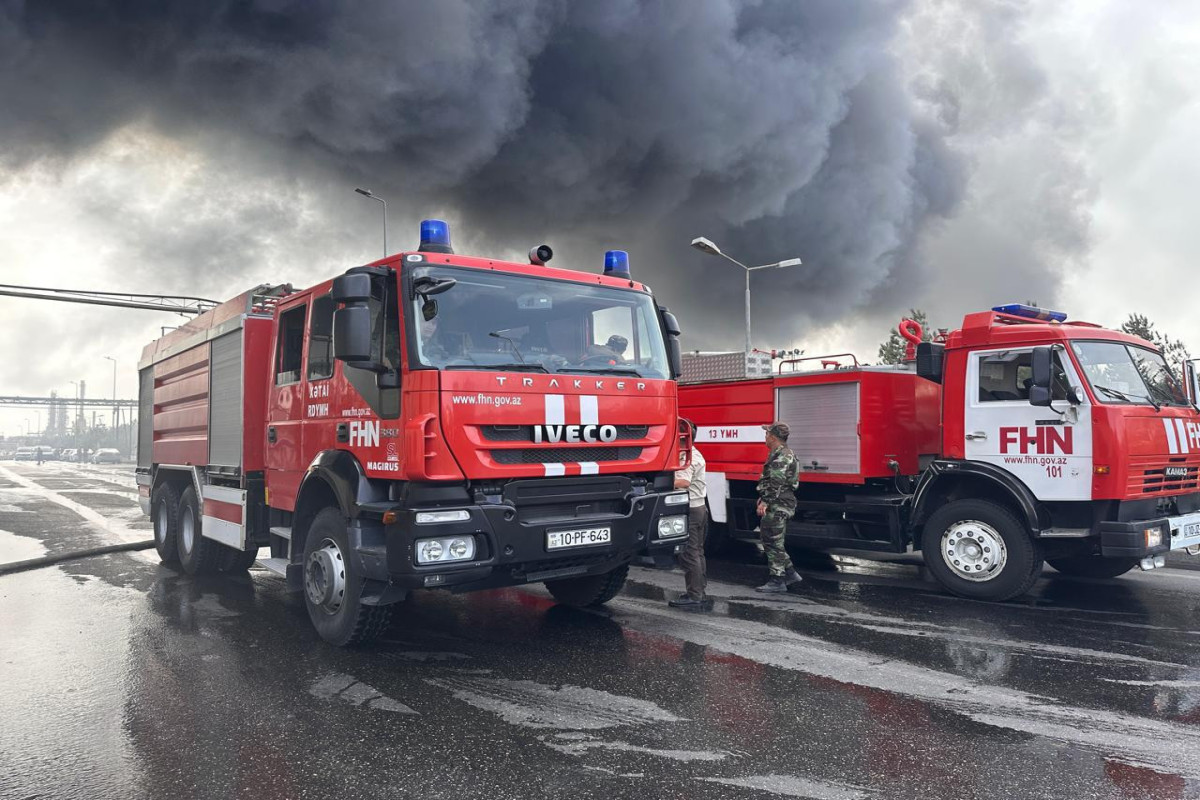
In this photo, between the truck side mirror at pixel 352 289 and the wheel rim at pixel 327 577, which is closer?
the truck side mirror at pixel 352 289

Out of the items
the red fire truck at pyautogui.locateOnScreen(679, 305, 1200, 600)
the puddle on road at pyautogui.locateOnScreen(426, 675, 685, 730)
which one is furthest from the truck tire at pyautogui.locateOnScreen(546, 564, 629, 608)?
the red fire truck at pyautogui.locateOnScreen(679, 305, 1200, 600)

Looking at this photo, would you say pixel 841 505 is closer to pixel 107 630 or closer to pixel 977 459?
pixel 977 459

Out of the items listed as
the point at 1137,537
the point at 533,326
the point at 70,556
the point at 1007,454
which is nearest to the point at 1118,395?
the point at 1007,454

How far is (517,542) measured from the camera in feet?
15.9

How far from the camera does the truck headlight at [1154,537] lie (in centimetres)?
638

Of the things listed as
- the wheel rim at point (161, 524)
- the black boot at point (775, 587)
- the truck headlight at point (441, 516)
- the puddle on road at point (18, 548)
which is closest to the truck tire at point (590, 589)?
the black boot at point (775, 587)

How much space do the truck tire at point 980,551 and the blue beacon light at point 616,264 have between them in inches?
140

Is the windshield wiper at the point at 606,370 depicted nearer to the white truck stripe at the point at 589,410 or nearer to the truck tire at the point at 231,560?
the white truck stripe at the point at 589,410

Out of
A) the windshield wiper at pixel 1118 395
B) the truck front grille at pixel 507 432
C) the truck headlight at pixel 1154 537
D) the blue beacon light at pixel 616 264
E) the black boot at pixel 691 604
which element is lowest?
the black boot at pixel 691 604

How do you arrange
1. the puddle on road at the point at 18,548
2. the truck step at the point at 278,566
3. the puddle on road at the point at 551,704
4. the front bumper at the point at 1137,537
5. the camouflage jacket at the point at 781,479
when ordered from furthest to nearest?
the puddle on road at the point at 18,548, the camouflage jacket at the point at 781,479, the front bumper at the point at 1137,537, the truck step at the point at 278,566, the puddle on road at the point at 551,704

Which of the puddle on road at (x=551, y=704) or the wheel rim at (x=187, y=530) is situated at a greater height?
Result: the wheel rim at (x=187, y=530)

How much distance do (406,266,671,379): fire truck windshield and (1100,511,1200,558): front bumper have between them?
370 cm

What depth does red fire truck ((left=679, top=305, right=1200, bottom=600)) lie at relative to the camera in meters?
6.50

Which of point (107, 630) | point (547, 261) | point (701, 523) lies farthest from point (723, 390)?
point (107, 630)
